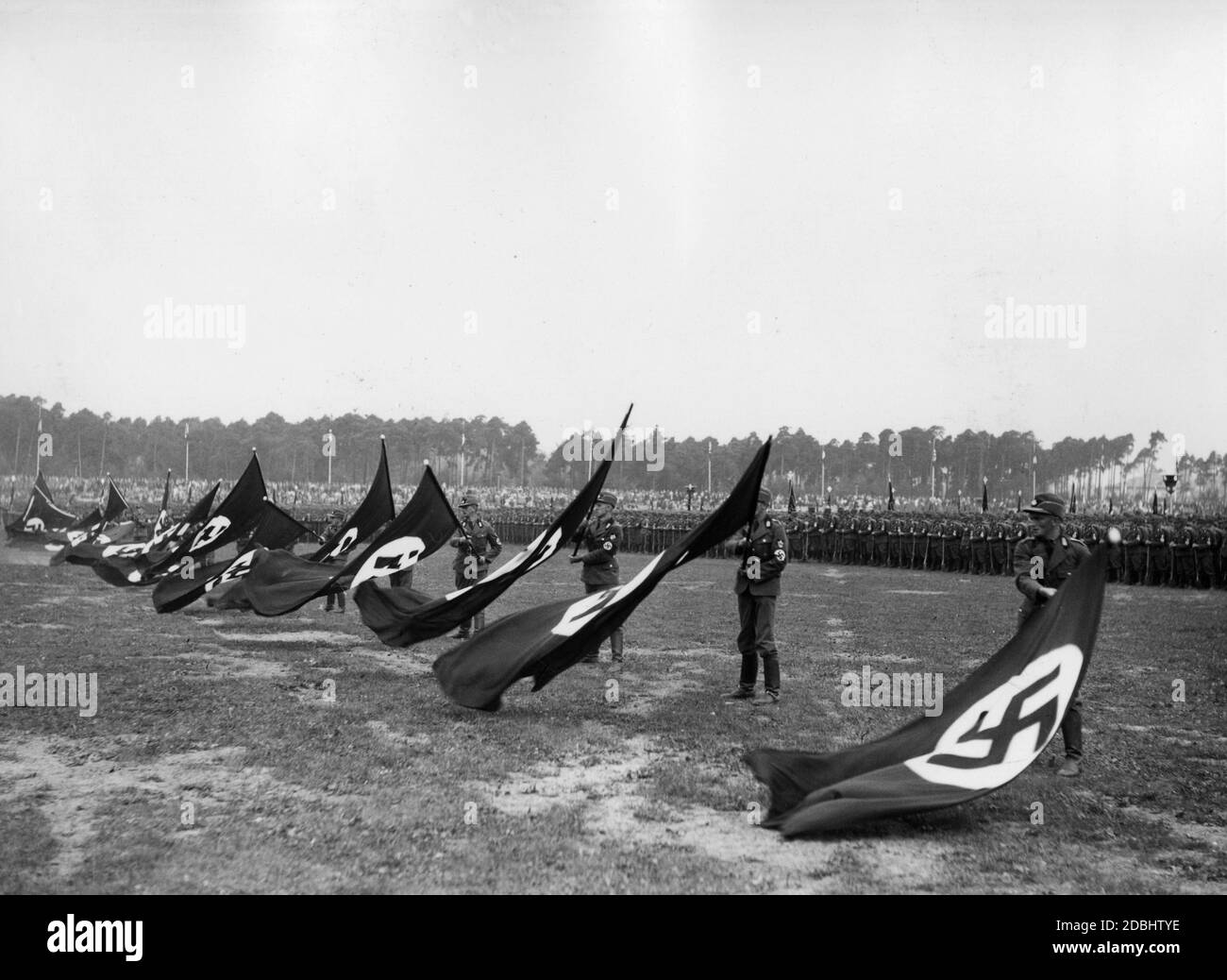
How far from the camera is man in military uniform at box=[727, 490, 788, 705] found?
1004 cm

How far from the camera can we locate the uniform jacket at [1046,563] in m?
7.81

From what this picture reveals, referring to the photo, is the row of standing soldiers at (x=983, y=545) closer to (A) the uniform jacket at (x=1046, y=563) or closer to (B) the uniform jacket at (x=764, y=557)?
(B) the uniform jacket at (x=764, y=557)

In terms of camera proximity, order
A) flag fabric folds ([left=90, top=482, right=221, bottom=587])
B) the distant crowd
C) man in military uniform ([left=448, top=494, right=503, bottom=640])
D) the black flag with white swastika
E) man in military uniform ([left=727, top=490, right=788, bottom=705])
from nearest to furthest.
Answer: man in military uniform ([left=727, top=490, right=788, bottom=705])
man in military uniform ([left=448, top=494, right=503, bottom=640])
the black flag with white swastika
flag fabric folds ([left=90, top=482, right=221, bottom=587])
the distant crowd

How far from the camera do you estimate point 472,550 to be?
1441 cm

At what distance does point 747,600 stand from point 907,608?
9839mm

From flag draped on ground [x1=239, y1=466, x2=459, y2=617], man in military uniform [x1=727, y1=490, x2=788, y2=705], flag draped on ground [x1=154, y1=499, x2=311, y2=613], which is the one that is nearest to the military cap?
man in military uniform [x1=727, y1=490, x2=788, y2=705]

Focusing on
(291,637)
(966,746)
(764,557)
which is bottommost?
(291,637)

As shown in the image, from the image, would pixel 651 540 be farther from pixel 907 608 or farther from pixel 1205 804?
pixel 1205 804

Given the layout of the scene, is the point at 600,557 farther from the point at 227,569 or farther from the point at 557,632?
the point at 227,569

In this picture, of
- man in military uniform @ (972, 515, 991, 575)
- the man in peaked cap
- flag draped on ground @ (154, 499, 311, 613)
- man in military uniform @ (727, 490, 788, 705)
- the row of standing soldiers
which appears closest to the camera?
the man in peaked cap

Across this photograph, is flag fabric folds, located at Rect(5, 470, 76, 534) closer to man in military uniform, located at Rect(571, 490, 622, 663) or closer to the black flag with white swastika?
the black flag with white swastika

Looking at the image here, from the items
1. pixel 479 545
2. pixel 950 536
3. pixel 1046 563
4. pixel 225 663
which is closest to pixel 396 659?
pixel 225 663

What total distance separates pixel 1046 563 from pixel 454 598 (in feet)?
20.6

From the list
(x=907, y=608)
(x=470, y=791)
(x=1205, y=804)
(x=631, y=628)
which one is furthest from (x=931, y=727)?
(x=907, y=608)
